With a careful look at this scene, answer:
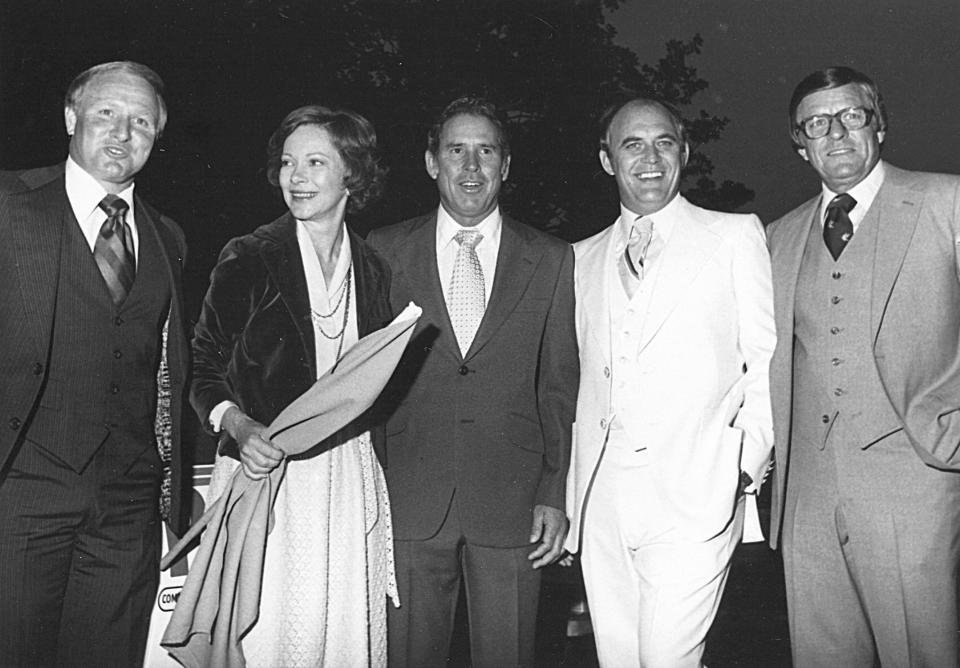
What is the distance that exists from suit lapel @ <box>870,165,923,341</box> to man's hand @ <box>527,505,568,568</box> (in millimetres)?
1300

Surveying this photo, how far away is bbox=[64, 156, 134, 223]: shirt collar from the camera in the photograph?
2979 mm

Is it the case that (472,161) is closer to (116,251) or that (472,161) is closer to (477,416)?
(477,416)

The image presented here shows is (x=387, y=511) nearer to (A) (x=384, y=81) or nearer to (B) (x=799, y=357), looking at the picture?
(B) (x=799, y=357)

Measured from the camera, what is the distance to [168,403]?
3145 mm

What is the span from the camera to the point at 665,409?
321 cm

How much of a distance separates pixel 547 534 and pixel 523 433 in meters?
0.38

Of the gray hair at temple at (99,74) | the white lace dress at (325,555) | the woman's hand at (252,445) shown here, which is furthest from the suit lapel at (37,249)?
the white lace dress at (325,555)

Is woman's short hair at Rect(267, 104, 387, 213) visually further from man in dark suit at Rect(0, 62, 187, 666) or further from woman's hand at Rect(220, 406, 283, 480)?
woman's hand at Rect(220, 406, 283, 480)

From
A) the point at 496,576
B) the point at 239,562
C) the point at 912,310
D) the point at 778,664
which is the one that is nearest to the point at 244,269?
the point at 239,562

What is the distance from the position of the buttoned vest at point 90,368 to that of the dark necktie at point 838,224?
2.41m

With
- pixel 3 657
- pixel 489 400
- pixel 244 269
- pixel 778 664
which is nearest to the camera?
pixel 3 657

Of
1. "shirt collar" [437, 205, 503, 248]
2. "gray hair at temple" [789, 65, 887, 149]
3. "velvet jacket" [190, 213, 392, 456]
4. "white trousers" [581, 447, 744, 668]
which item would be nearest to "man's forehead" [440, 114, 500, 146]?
"shirt collar" [437, 205, 503, 248]

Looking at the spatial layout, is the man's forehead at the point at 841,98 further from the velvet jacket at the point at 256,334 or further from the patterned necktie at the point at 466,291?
the velvet jacket at the point at 256,334

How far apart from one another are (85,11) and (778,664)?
234 inches
